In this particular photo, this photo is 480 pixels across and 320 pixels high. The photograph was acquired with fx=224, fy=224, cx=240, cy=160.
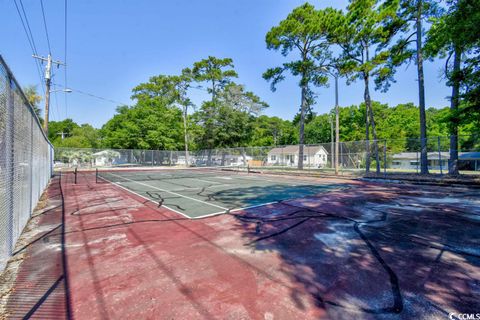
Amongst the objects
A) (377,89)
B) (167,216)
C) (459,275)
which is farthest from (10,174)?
(377,89)

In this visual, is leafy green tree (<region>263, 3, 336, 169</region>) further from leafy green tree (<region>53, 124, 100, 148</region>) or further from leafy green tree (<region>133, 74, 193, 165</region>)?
leafy green tree (<region>53, 124, 100, 148</region>)

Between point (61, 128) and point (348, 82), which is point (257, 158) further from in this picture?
point (61, 128)

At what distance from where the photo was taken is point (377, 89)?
61.1ft

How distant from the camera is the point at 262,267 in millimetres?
3164

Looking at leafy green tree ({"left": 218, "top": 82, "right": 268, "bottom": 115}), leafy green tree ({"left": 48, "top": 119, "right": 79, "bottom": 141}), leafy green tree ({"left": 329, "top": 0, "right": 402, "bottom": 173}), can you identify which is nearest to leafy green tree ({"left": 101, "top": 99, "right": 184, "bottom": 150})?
leafy green tree ({"left": 218, "top": 82, "right": 268, "bottom": 115})

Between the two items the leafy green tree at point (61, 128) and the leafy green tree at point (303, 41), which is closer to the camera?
the leafy green tree at point (303, 41)

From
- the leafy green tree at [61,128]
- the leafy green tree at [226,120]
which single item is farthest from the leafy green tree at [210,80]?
the leafy green tree at [61,128]

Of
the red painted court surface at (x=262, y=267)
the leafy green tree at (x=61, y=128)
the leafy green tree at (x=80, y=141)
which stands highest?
the leafy green tree at (x=61, y=128)

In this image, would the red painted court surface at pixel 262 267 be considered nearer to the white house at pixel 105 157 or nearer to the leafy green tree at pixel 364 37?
the leafy green tree at pixel 364 37

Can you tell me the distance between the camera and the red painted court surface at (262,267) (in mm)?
2307

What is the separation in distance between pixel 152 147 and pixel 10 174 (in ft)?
117

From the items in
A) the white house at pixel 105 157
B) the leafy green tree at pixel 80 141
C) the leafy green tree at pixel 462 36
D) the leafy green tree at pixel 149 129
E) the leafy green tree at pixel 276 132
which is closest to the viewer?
the leafy green tree at pixel 462 36

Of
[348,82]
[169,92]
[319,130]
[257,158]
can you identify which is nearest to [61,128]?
[169,92]

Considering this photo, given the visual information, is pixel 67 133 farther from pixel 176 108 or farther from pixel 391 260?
pixel 391 260
